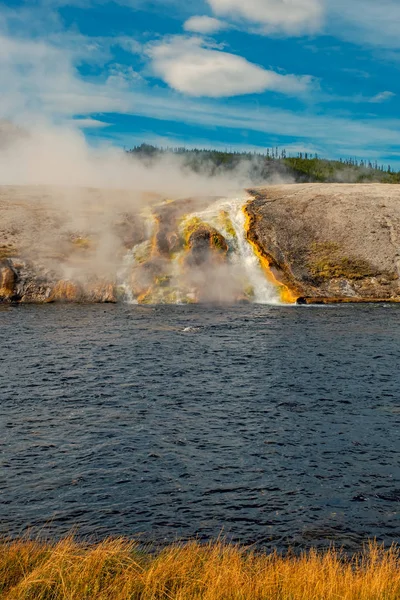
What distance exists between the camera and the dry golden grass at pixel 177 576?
37.7 feet

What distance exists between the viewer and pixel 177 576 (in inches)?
477

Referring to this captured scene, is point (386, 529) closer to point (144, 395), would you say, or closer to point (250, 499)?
point (250, 499)

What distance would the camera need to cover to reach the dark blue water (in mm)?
16188

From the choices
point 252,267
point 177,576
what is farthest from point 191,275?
point 177,576

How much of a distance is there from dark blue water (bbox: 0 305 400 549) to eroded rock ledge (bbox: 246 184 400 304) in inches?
713

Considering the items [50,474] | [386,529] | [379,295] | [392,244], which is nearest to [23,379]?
[50,474]

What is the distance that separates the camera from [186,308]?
51.8m

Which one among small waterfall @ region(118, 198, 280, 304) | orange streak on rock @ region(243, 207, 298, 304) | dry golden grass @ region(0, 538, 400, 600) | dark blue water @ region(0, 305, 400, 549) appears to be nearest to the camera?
dry golden grass @ region(0, 538, 400, 600)

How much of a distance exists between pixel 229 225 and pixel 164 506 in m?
50.1

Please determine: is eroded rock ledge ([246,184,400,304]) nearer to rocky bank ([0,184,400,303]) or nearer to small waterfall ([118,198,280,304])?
rocky bank ([0,184,400,303])

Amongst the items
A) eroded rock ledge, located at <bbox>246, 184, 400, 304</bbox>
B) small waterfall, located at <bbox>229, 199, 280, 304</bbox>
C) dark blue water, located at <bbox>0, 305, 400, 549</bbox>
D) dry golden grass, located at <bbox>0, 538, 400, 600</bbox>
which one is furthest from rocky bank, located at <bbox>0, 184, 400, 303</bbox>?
dry golden grass, located at <bbox>0, 538, 400, 600</bbox>

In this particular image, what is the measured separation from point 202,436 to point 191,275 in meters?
36.7

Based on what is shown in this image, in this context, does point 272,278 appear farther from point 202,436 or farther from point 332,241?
point 202,436

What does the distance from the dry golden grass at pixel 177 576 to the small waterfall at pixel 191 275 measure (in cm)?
4179
